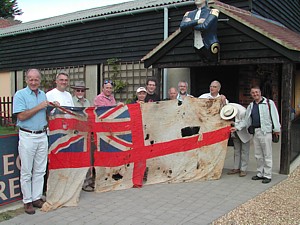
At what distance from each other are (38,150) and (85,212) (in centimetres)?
104

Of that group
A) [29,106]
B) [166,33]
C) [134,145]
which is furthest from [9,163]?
[166,33]

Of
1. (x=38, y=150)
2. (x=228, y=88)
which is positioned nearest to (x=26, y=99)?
(x=38, y=150)

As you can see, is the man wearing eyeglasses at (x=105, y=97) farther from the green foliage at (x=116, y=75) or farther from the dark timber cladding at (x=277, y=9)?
the green foliage at (x=116, y=75)

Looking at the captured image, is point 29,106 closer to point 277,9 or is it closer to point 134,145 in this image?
point 134,145

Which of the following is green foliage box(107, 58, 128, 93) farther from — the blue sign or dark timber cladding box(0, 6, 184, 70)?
the blue sign

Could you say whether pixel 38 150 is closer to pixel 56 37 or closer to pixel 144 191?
pixel 144 191

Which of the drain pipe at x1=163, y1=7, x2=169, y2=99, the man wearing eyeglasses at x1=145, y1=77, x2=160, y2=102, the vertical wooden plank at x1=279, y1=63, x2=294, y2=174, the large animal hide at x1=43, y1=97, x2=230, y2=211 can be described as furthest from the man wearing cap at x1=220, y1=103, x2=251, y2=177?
the drain pipe at x1=163, y1=7, x2=169, y2=99

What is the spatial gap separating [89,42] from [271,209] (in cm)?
939

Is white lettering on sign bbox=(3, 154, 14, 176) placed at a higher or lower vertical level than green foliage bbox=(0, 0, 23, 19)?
lower

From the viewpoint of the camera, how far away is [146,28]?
421 inches

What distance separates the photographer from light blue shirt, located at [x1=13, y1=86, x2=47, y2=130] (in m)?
4.30

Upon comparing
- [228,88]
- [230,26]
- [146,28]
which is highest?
[146,28]

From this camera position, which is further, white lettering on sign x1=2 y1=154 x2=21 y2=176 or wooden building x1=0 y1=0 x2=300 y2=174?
wooden building x1=0 y1=0 x2=300 y2=174

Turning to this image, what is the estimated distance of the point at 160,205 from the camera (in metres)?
4.76
